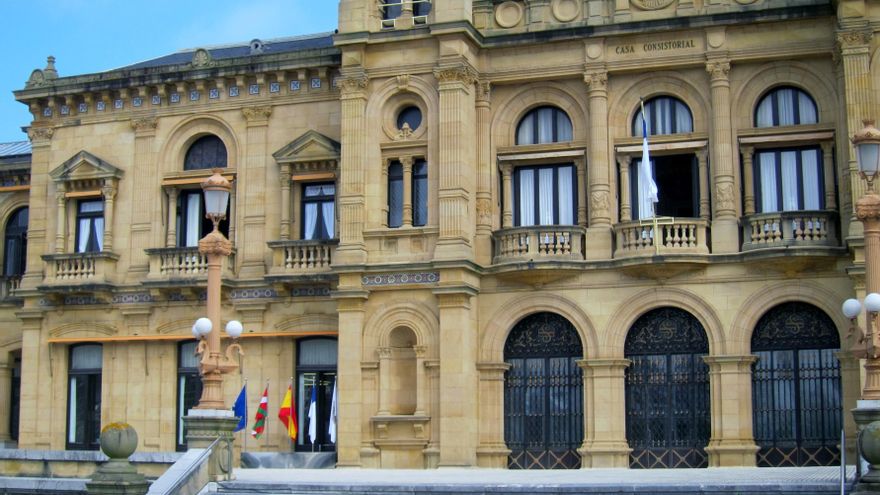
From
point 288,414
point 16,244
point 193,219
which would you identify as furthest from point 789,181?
point 16,244

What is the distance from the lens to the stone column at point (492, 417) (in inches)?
1406

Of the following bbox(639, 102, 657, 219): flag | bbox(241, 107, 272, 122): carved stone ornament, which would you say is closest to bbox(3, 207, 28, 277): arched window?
bbox(241, 107, 272, 122): carved stone ornament

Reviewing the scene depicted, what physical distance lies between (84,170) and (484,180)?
12.6m

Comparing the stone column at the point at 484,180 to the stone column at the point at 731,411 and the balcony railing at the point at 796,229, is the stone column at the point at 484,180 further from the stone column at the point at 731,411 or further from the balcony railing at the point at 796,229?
the balcony railing at the point at 796,229

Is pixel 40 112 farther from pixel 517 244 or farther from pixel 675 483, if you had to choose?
pixel 675 483

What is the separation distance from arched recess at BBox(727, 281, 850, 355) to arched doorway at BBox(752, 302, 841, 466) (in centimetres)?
30

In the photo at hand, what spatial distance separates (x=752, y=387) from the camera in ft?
113

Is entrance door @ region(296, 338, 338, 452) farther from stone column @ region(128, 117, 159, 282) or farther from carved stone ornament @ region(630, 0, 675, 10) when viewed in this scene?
carved stone ornament @ region(630, 0, 675, 10)

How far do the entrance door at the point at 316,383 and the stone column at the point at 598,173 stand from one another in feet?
26.5

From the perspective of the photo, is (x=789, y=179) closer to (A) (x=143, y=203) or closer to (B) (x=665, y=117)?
(B) (x=665, y=117)

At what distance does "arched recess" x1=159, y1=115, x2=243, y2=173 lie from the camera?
40.6 meters

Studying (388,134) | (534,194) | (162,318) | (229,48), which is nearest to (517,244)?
(534,194)

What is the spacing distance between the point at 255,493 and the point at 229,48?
2097 centimetres

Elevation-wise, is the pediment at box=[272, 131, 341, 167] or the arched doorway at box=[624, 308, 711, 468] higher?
the pediment at box=[272, 131, 341, 167]
